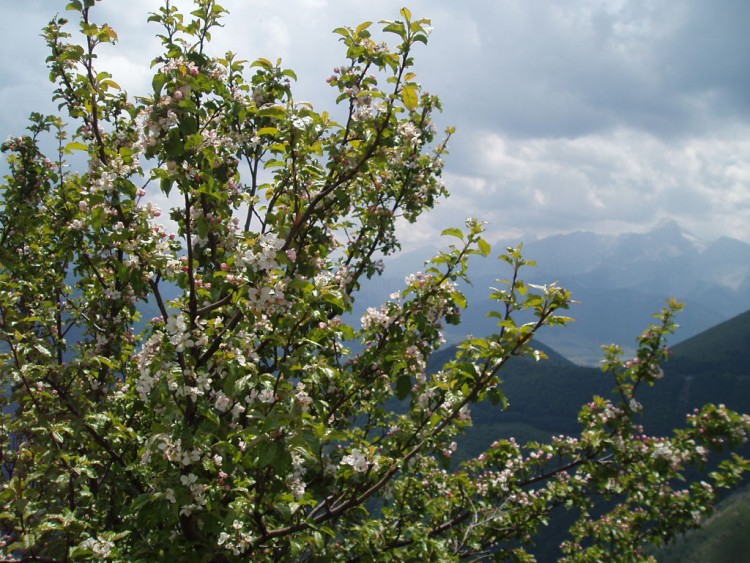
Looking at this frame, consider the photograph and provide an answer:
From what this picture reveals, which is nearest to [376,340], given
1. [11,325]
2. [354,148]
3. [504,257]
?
[504,257]

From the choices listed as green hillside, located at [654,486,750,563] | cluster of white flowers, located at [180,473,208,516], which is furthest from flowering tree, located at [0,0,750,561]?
green hillside, located at [654,486,750,563]

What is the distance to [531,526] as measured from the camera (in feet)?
32.2

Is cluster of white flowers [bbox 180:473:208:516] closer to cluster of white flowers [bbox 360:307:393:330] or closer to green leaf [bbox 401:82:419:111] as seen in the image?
cluster of white flowers [bbox 360:307:393:330]

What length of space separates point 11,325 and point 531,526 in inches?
384

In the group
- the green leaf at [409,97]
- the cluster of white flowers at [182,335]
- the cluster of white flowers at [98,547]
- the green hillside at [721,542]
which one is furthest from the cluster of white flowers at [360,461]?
the green hillside at [721,542]

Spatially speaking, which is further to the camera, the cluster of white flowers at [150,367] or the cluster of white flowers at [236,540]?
the cluster of white flowers at [236,540]

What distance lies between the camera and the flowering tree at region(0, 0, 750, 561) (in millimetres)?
4301

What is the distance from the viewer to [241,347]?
4348mm

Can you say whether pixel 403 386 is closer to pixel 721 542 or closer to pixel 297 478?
pixel 297 478

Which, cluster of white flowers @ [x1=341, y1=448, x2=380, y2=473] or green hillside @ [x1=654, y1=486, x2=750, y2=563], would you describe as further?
green hillside @ [x1=654, y1=486, x2=750, y2=563]

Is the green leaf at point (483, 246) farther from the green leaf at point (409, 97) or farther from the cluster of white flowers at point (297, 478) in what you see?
the cluster of white flowers at point (297, 478)

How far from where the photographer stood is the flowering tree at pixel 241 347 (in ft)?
14.1

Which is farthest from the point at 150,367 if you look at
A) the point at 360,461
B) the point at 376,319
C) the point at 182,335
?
the point at 376,319

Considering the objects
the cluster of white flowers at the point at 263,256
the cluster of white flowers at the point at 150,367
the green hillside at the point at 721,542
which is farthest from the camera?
the green hillside at the point at 721,542
